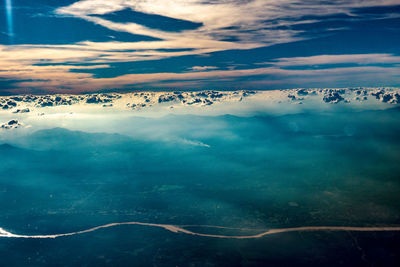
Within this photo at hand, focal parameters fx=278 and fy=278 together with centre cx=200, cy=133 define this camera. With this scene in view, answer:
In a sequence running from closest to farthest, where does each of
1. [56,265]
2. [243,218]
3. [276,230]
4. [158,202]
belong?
[56,265]
[276,230]
[243,218]
[158,202]

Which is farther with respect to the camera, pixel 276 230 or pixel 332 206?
pixel 332 206

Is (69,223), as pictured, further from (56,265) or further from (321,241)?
(321,241)

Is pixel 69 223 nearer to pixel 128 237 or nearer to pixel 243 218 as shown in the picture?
pixel 128 237

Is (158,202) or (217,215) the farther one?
(158,202)

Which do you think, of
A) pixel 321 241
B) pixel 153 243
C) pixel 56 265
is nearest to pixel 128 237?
pixel 153 243

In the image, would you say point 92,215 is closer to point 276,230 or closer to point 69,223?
point 69,223

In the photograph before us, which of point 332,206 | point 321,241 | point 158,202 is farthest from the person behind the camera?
point 158,202

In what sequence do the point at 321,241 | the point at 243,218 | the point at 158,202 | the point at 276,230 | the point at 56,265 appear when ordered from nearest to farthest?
the point at 56,265 < the point at 321,241 < the point at 276,230 < the point at 243,218 < the point at 158,202

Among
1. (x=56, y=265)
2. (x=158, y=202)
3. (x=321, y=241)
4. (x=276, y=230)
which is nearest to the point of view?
(x=56, y=265)

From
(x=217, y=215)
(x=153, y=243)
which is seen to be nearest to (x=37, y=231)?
(x=153, y=243)
